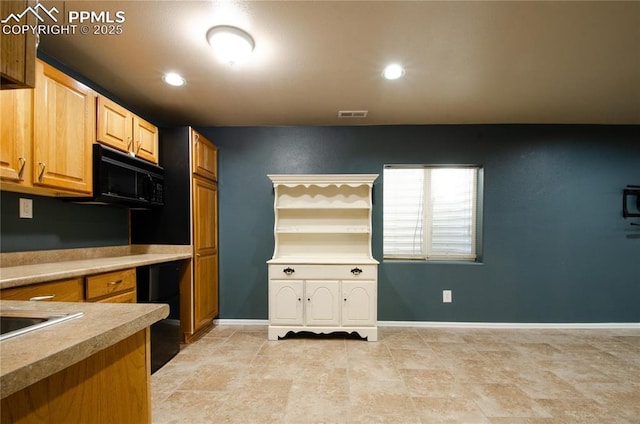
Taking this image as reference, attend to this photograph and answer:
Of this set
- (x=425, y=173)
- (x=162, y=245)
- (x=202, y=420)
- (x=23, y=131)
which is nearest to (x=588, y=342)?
(x=425, y=173)

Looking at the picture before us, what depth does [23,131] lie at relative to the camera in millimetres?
1469

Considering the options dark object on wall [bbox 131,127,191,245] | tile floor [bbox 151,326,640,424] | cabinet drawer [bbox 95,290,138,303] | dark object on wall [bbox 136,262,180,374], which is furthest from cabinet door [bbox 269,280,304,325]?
cabinet drawer [bbox 95,290,138,303]

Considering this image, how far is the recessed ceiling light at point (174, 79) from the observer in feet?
6.76

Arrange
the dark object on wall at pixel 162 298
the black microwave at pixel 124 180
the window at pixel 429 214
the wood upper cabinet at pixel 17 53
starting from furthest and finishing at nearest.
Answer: the window at pixel 429 214 → the dark object on wall at pixel 162 298 → the black microwave at pixel 124 180 → the wood upper cabinet at pixel 17 53

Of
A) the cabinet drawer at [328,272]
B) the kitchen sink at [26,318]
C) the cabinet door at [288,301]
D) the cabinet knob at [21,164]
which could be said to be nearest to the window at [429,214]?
the cabinet drawer at [328,272]

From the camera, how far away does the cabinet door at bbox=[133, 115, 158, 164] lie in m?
2.25

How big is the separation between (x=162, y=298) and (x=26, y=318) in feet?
5.32

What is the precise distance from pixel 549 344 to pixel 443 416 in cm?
180

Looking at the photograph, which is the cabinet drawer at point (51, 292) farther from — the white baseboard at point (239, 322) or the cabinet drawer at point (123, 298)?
the white baseboard at point (239, 322)

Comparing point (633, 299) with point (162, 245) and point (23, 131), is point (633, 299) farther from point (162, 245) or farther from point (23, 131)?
point (23, 131)

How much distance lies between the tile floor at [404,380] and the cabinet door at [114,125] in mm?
1855

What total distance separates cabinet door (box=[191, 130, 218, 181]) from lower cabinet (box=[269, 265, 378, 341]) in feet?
4.23

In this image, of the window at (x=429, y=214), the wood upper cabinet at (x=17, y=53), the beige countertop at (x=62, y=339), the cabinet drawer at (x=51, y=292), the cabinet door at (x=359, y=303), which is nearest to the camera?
the beige countertop at (x=62, y=339)

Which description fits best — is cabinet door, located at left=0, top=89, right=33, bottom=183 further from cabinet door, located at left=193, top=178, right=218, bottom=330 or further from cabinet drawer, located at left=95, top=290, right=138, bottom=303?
cabinet door, located at left=193, top=178, right=218, bottom=330
